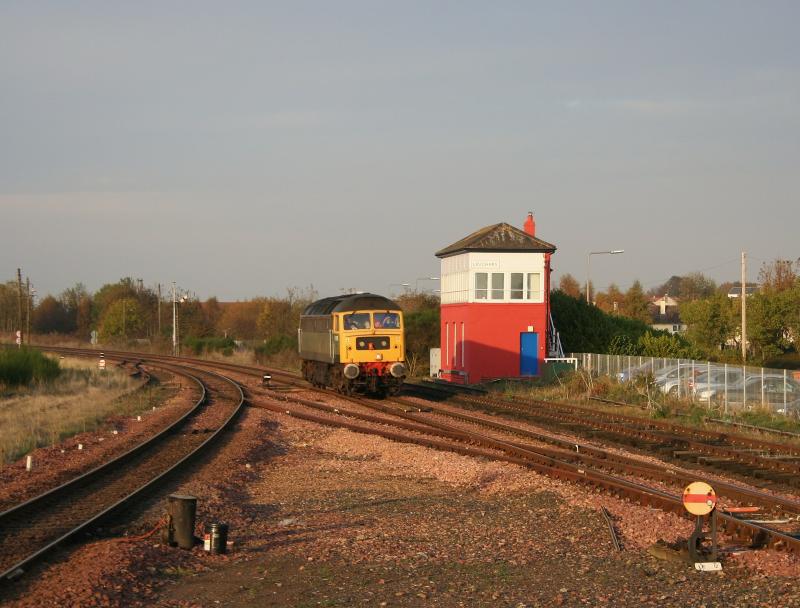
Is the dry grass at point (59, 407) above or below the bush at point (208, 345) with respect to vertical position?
below

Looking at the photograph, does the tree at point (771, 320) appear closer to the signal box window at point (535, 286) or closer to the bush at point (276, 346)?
the signal box window at point (535, 286)

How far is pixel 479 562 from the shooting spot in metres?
9.37

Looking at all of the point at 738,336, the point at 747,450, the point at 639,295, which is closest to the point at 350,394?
the point at 747,450

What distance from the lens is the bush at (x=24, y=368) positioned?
132 ft

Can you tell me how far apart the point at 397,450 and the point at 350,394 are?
13503 millimetres

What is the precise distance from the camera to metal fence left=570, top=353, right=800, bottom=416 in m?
26.2

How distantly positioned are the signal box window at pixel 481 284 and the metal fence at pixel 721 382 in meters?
8.47

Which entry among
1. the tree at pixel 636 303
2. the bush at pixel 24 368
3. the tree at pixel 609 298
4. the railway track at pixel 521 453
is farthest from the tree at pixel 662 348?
the tree at pixel 609 298

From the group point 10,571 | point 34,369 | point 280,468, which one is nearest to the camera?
point 10,571

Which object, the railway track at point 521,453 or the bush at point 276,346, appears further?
the bush at point 276,346

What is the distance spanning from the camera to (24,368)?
41406 millimetres

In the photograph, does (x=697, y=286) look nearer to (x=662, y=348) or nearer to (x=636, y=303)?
(x=636, y=303)

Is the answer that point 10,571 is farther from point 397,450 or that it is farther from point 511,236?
point 511,236

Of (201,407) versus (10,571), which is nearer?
(10,571)
